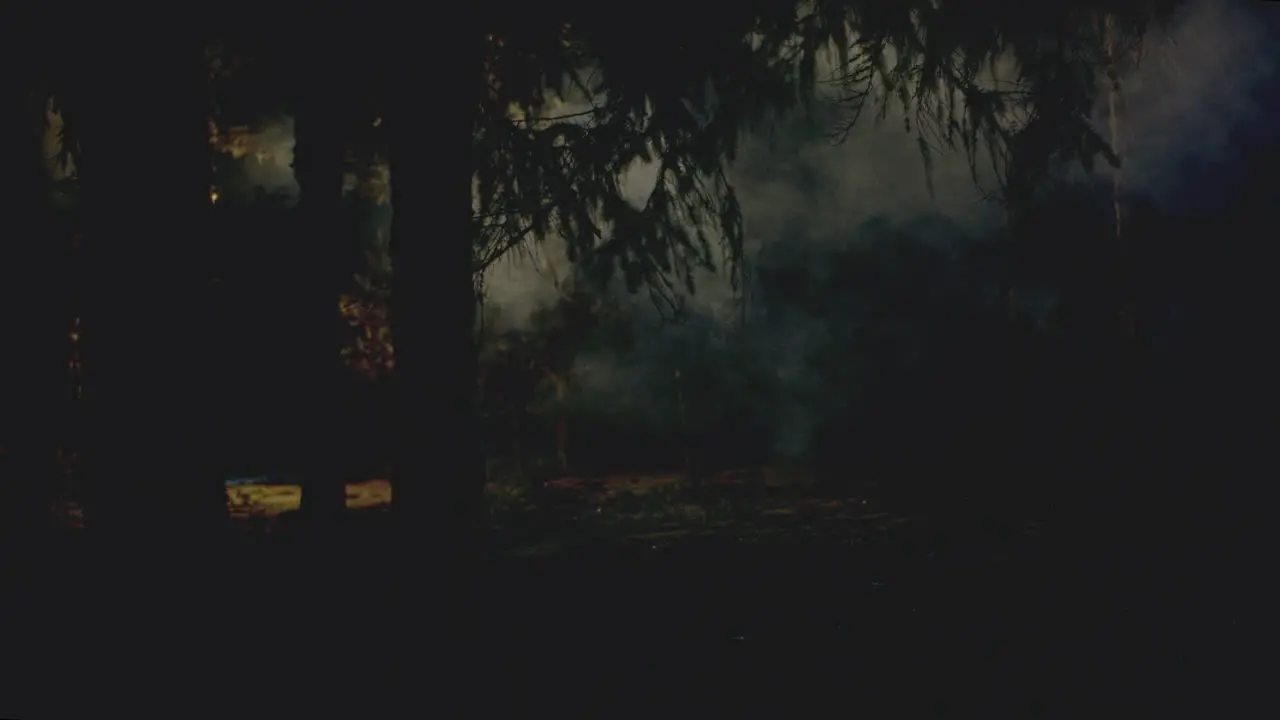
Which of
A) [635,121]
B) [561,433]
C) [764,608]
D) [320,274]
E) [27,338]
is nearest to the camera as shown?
[635,121]

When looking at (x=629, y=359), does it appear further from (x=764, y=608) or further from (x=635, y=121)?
(x=635, y=121)

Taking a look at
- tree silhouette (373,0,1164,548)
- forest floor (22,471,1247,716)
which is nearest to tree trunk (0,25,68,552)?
forest floor (22,471,1247,716)

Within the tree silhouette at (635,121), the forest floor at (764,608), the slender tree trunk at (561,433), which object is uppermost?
the tree silhouette at (635,121)

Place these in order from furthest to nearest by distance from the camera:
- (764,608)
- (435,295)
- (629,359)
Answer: (629,359) → (764,608) → (435,295)

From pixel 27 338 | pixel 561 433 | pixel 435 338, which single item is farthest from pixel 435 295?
pixel 561 433

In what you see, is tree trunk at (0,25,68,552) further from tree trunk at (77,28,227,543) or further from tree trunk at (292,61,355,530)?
tree trunk at (77,28,227,543)

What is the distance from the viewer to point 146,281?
4.83 m

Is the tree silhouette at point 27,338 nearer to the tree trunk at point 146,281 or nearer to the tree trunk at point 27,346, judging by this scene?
the tree trunk at point 27,346

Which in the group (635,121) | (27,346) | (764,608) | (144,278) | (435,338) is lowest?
(764,608)

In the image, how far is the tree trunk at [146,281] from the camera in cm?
482

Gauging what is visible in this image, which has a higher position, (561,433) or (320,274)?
(320,274)

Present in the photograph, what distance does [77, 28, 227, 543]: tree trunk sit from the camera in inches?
190

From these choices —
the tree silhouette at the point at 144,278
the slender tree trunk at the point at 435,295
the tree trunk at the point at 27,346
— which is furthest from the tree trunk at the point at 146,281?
the tree trunk at the point at 27,346

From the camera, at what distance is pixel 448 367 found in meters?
6.38
